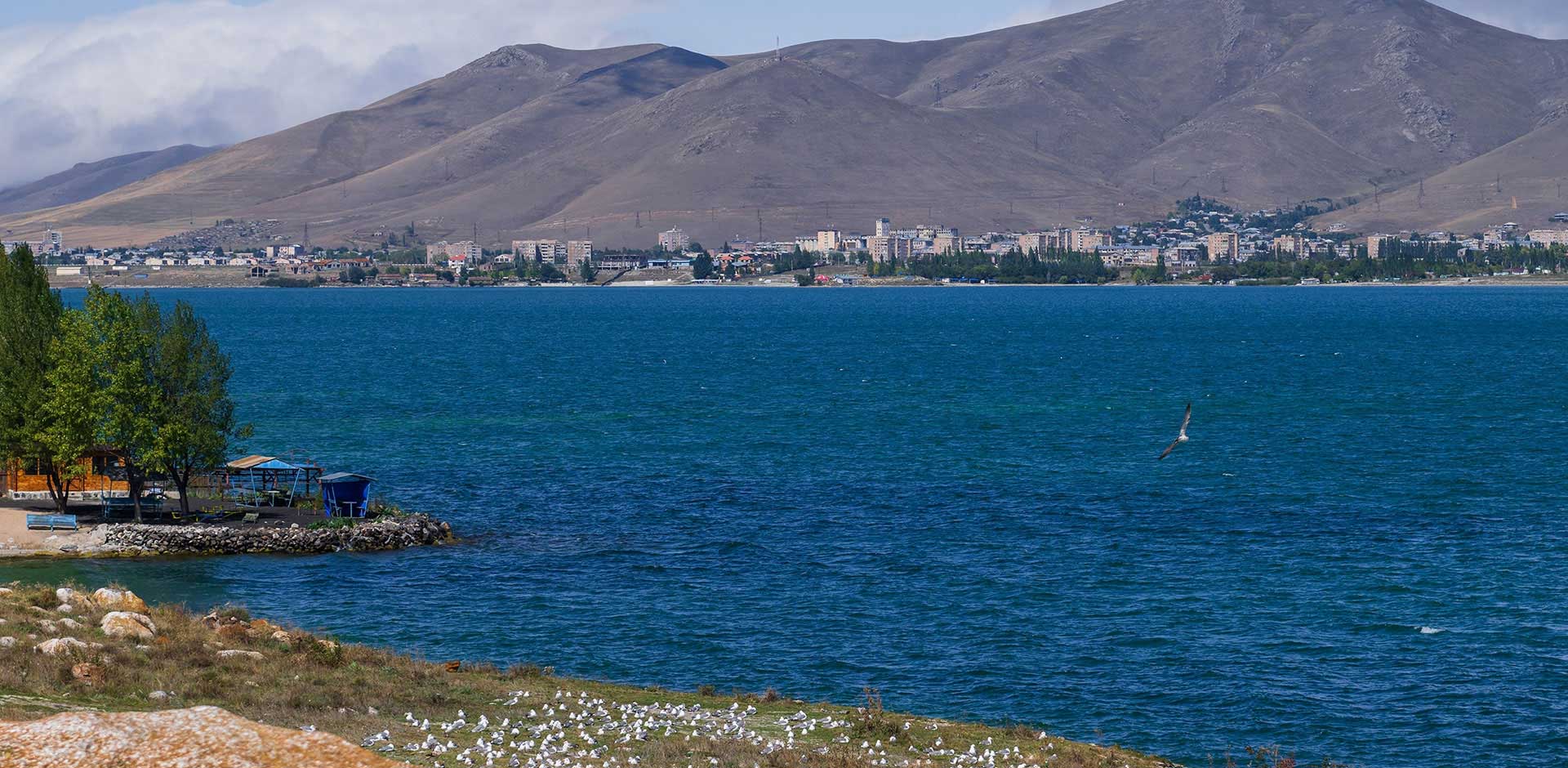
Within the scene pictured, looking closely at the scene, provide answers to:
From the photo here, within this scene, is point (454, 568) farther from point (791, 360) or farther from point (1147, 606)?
point (791, 360)

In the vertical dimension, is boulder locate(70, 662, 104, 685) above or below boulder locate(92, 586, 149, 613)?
above

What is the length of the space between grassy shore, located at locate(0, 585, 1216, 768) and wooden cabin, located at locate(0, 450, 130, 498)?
24.7 m

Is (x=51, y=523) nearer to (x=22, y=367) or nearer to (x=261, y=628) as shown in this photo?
(x=22, y=367)

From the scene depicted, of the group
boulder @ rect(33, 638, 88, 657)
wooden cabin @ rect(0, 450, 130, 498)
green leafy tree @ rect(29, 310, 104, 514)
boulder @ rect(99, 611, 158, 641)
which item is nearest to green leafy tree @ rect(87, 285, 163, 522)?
green leafy tree @ rect(29, 310, 104, 514)

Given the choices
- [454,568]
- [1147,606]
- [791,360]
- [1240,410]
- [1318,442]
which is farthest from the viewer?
[791,360]

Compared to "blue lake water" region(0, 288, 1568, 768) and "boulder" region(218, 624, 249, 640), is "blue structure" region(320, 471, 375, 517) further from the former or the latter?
"boulder" region(218, 624, 249, 640)

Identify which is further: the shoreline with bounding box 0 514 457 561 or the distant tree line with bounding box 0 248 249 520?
the distant tree line with bounding box 0 248 249 520

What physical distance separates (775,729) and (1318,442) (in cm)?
5735

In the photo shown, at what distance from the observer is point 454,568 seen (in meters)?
47.1

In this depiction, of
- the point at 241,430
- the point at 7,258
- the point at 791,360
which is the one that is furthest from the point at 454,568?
the point at 791,360

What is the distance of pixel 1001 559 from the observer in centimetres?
4822

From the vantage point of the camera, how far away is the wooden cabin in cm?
5544

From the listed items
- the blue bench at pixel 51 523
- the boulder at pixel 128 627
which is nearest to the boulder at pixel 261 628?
the boulder at pixel 128 627

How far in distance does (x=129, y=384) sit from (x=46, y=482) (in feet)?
21.7
